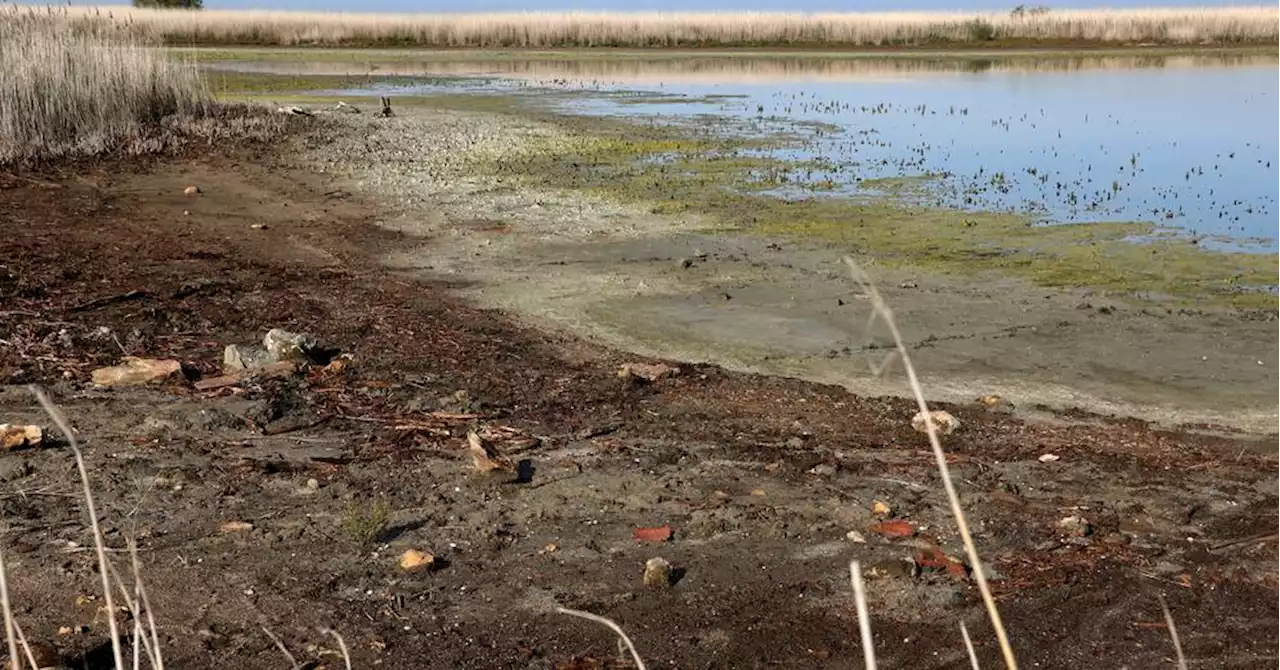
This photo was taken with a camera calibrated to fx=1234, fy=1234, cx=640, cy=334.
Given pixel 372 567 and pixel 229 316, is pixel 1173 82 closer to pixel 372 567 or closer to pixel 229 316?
pixel 229 316

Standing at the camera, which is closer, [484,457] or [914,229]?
[484,457]

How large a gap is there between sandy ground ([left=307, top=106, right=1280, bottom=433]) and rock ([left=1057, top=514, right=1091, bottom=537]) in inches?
Result: 40.3

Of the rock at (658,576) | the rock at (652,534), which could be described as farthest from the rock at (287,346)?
the rock at (658,576)

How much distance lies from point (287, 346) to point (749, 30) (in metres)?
48.5

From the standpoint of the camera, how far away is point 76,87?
1449cm

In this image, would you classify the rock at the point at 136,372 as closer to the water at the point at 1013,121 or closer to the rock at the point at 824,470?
the rock at the point at 824,470

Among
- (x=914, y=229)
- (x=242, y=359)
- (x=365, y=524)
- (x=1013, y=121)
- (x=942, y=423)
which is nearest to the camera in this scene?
(x=365, y=524)

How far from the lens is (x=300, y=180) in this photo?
564 inches

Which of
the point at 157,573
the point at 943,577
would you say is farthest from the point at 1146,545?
the point at 157,573

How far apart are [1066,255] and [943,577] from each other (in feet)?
22.4

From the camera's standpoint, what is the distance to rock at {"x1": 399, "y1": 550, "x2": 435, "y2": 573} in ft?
14.2

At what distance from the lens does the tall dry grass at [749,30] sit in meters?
50.5

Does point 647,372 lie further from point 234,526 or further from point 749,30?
point 749,30

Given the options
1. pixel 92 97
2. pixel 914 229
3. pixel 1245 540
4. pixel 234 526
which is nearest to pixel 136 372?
pixel 234 526
